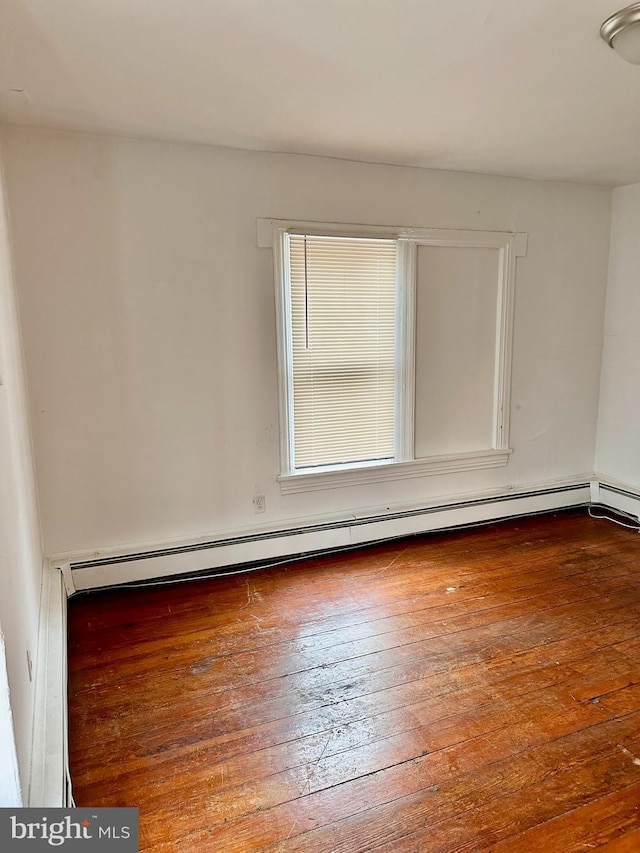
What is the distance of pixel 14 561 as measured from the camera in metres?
1.53

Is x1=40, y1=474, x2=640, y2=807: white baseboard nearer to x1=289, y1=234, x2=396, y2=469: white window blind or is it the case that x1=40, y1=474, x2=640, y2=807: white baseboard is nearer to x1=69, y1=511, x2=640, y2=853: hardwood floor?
x1=69, y1=511, x2=640, y2=853: hardwood floor

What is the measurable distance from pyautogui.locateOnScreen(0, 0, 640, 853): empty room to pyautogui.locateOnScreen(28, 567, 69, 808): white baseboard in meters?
0.01

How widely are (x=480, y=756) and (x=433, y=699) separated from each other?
0.98ft

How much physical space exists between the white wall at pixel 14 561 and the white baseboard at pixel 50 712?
0.05 meters

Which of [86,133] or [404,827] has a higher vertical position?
[86,133]

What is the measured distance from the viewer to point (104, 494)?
2.89 metres

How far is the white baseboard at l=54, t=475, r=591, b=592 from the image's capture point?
289 cm

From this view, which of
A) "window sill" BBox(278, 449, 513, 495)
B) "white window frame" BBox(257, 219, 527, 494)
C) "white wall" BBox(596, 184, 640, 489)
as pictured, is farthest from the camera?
"white wall" BBox(596, 184, 640, 489)

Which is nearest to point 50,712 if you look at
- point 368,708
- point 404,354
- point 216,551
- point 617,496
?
point 368,708

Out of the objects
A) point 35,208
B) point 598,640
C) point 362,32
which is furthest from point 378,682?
point 35,208

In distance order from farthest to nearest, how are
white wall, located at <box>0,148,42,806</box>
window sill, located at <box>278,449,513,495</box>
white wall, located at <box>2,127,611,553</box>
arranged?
window sill, located at <box>278,449,513,495</box>, white wall, located at <box>2,127,611,553</box>, white wall, located at <box>0,148,42,806</box>

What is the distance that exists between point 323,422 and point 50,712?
2.09 metres

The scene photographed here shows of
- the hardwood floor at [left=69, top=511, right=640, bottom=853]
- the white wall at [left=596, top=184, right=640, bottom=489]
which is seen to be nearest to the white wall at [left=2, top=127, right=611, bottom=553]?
the hardwood floor at [left=69, top=511, right=640, bottom=853]

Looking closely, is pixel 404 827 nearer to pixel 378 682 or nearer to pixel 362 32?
pixel 378 682
